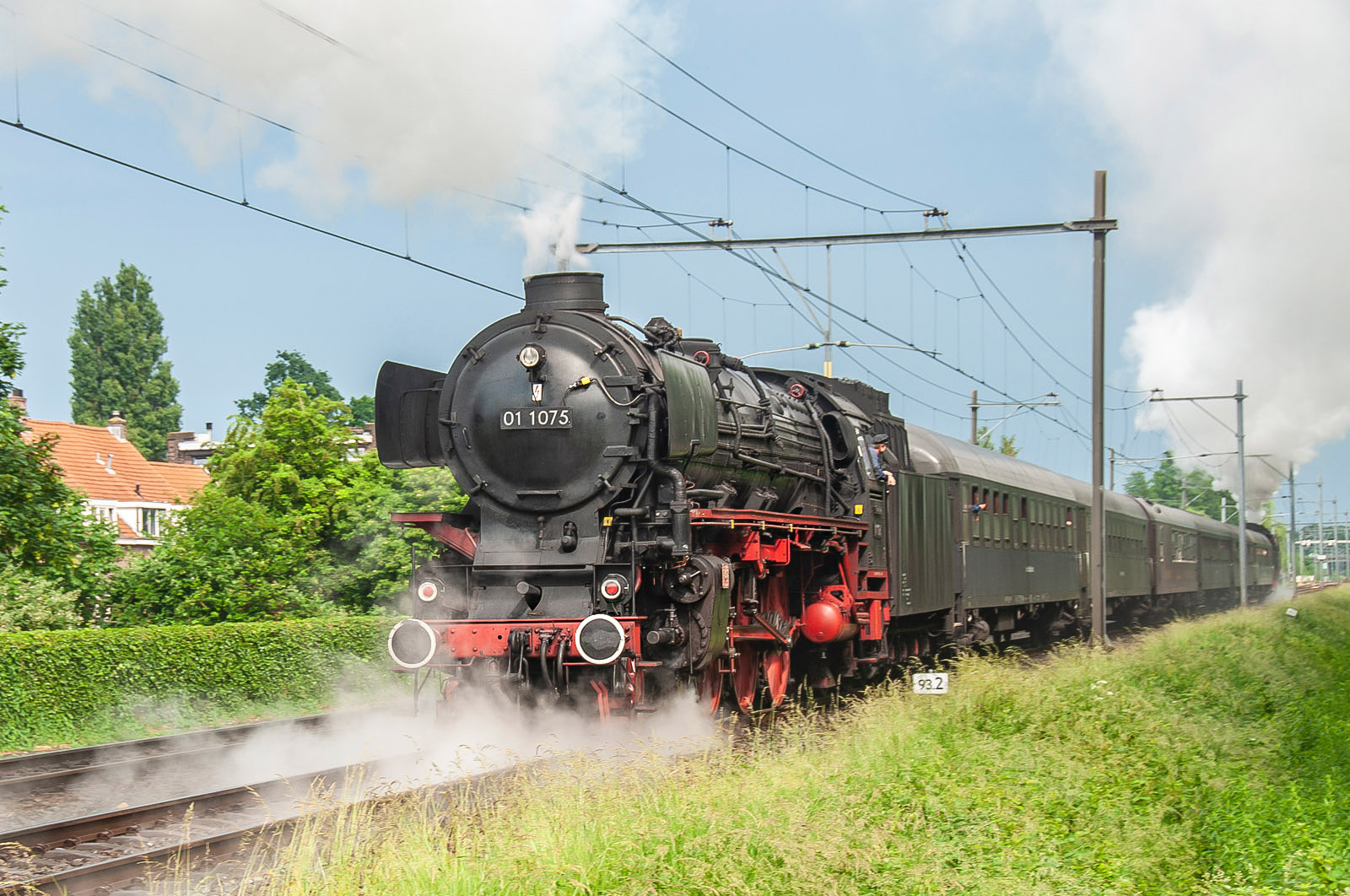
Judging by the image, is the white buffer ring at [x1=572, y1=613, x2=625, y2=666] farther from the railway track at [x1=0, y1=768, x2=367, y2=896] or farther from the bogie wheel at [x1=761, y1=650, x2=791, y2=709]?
the bogie wheel at [x1=761, y1=650, x2=791, y2=709]

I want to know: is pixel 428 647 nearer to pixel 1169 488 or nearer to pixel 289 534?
pixel 289 534

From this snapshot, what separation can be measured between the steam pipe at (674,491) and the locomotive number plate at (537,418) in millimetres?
682

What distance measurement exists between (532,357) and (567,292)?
942 millimetres

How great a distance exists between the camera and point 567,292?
37.3 ft

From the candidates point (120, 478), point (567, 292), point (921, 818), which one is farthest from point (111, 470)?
point (921, 818)

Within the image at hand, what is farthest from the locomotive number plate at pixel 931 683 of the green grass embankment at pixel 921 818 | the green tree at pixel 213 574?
the green tree at pixel 213 574

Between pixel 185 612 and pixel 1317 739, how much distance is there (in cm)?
1390

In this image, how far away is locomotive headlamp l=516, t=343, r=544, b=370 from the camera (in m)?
10.7

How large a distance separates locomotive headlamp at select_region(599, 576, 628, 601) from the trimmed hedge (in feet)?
21.6

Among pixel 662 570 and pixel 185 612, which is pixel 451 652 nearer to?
pixel 662 570

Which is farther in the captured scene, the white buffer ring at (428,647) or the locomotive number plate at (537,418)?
the locomotive number plate at (537,418)

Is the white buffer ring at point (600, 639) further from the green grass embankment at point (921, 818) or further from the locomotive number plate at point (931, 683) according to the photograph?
the locomotive number plate at point (931, 683)

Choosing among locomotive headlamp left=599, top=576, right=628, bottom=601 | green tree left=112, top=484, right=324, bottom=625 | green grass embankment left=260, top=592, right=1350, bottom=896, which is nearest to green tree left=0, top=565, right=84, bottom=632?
green tree left=112, top=484, right=324, bottom=625

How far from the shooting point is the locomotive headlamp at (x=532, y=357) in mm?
10688
